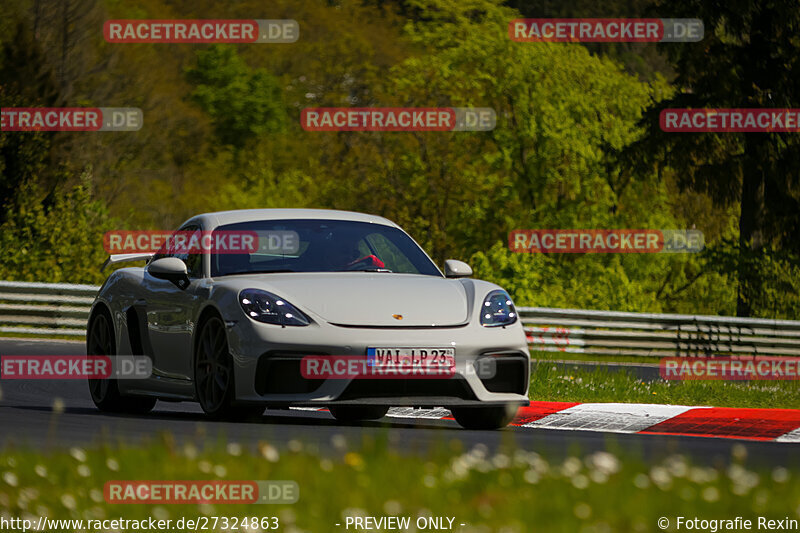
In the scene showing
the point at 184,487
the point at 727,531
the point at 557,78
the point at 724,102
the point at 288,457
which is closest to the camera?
the point at 727,531

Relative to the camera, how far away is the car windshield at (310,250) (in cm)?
1060

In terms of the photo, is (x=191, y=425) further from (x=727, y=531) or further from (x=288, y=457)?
(x=727, y=531)

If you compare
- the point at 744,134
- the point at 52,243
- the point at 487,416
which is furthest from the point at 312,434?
the point at 744,134

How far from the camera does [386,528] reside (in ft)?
17.4

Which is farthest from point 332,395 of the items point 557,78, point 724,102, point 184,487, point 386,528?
point 557,78

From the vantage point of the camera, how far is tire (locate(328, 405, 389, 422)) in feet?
36.4

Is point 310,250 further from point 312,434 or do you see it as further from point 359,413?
point 312,434

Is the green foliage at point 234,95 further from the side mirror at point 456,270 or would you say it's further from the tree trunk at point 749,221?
the side mirror at point 456,270

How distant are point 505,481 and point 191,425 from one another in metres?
4.22

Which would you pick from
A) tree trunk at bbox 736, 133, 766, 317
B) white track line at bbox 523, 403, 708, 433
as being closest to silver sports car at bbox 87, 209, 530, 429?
white track line at bbox 523, 403, 708, 433

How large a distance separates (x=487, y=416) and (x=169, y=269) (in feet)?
8.10

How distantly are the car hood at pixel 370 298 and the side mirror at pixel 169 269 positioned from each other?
1.15 feet

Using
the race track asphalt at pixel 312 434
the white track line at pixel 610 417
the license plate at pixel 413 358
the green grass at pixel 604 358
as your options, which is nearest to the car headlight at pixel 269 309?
the license plate at pixel 413 358

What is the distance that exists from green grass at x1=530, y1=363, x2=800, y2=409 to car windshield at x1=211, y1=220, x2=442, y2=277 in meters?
2.86
